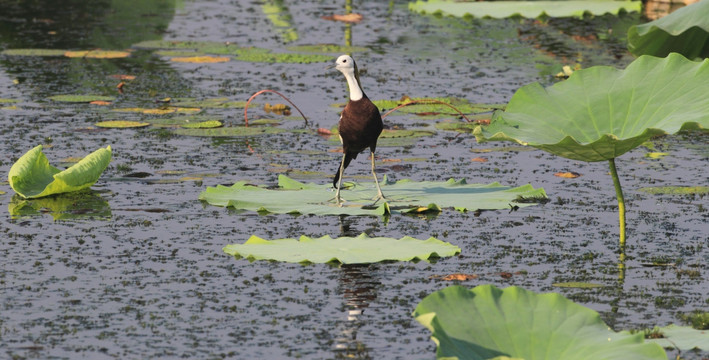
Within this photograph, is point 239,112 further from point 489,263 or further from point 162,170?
point 489,263

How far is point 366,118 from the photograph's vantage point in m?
7.36

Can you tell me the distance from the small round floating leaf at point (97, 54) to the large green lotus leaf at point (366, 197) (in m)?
5.94

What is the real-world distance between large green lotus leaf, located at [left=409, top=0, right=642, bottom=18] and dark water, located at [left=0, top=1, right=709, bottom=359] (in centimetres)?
375

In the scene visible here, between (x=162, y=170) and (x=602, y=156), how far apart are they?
324 cm

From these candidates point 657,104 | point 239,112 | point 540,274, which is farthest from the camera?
point 239,112

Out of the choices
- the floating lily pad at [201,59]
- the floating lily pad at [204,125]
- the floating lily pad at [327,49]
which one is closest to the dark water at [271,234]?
the floating lily pad at [204,125]

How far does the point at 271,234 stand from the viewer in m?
6.95

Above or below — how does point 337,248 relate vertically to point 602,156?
below

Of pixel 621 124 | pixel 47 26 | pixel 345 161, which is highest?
pixel 621 124

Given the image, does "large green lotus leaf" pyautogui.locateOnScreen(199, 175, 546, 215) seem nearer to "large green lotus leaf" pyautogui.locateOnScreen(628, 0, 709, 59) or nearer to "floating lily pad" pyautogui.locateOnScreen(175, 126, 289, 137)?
"floating lily pad" pyautogui.locateOnScreen(175, 126, 289, 137)

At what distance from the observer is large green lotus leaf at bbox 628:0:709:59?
30.8 ft

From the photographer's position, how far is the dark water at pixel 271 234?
533 centimetres

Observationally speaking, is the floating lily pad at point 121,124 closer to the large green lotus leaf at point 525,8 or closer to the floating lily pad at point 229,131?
the floating lily pad at point 229,131

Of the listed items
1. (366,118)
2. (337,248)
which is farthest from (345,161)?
(337,248)
